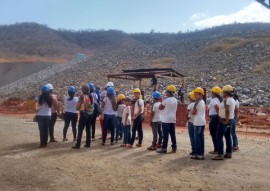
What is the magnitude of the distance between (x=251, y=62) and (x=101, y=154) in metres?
27.8

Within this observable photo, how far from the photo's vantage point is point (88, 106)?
950 centimetres

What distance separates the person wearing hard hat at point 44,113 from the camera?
375 inches

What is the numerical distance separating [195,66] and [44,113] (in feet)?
92.8

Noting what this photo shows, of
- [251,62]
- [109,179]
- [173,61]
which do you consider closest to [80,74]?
[173,61]

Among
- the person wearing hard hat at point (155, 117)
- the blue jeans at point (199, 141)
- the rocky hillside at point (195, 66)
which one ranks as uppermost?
the rocky hillside at point (195, 66)

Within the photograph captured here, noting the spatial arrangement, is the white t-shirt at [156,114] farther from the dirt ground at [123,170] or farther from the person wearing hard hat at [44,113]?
the person wearing hard hat at [44,113]

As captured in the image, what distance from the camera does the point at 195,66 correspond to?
120 feet

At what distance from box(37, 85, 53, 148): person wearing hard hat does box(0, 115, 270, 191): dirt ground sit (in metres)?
0.30

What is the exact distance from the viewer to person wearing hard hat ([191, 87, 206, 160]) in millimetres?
8344

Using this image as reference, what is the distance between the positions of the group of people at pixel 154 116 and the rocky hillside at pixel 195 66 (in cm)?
1365

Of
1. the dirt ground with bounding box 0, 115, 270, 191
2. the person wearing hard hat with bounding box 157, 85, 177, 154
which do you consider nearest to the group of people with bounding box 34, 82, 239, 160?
the person wearing hard hat with bounding box 157, 85, 177, 154

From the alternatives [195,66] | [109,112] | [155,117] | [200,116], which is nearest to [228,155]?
[200,116]

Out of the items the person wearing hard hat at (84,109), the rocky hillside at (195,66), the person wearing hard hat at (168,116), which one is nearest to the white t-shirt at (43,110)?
the person wearing hard hat at (84,109)

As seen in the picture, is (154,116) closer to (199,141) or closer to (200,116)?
(200,116)
